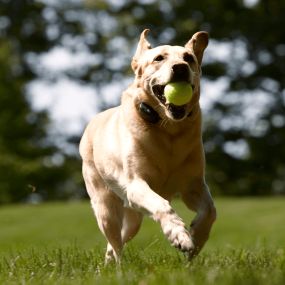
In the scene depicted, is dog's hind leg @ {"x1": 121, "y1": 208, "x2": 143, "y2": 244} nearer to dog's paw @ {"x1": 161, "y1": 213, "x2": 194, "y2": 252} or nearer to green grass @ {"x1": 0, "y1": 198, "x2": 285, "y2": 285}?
green grass @ {"x1": 0, "y1": 198, "x2": 285, "y2": 285}

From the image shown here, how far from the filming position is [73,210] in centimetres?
1788

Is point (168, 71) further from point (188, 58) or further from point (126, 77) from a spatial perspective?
point (126, 77)

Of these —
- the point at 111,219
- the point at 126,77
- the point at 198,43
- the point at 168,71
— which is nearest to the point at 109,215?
the point at 111,219

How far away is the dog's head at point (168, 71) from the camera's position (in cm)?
570

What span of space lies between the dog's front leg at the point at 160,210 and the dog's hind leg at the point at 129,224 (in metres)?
0.77

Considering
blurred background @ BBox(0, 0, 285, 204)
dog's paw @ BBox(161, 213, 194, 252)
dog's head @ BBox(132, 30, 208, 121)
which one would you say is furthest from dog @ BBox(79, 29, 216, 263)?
blurred background @ BBox(0, 0, 285, 204)

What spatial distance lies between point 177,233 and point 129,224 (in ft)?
6.01

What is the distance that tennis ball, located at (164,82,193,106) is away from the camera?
558cm

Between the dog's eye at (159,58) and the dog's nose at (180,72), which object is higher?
the dog's eye at (159,58)

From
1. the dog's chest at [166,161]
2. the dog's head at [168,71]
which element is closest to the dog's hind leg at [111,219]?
the dog's chest at [166,161]

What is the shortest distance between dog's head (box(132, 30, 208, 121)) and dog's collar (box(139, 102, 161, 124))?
3 cm

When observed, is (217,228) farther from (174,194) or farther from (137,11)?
Result: (137,11)

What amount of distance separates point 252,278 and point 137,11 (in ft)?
93.5

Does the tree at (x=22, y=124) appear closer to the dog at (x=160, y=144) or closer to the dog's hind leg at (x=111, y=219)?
the dog's hind leg at (x=111, y=219)
